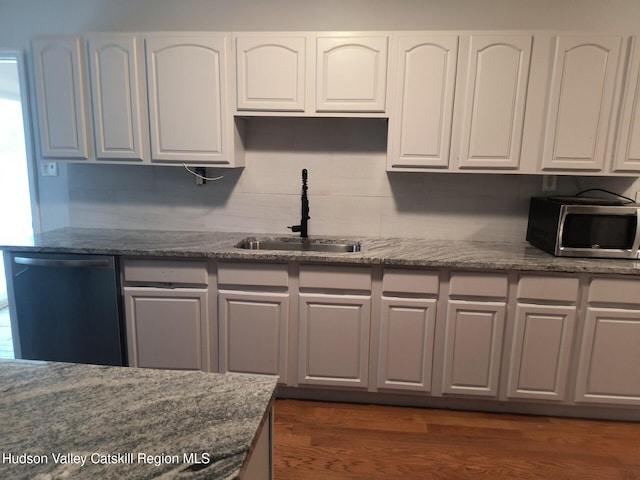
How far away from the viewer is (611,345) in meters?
2.09

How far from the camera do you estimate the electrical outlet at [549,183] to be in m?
2.50

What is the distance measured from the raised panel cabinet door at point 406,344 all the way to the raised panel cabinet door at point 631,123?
4.25ft

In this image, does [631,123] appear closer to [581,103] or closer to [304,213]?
[581,103]

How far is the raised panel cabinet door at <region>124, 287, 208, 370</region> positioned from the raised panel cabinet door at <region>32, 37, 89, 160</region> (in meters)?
1.00

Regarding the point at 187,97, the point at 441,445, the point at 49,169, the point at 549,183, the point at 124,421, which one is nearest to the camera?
the point at 124,421

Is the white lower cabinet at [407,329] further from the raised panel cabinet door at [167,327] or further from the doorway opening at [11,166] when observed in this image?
the doorway opening at [11,166]

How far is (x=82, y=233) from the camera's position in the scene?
2.66 m

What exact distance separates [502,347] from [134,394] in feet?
6.24

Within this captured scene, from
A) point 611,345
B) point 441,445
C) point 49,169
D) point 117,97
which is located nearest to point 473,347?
point 441,445

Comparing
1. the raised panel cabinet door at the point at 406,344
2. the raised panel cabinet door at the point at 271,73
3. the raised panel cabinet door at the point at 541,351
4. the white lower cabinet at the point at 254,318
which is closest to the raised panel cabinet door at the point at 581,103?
the raised panel cabinet door at the point at 541,351

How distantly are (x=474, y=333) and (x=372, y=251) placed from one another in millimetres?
702

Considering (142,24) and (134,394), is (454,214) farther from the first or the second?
(142,24)

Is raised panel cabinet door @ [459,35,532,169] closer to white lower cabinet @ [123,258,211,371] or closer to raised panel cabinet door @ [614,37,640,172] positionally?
raised panel cabinet door @ [614,37,640,172]

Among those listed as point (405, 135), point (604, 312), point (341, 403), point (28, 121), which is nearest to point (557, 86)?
point (405, 135)
